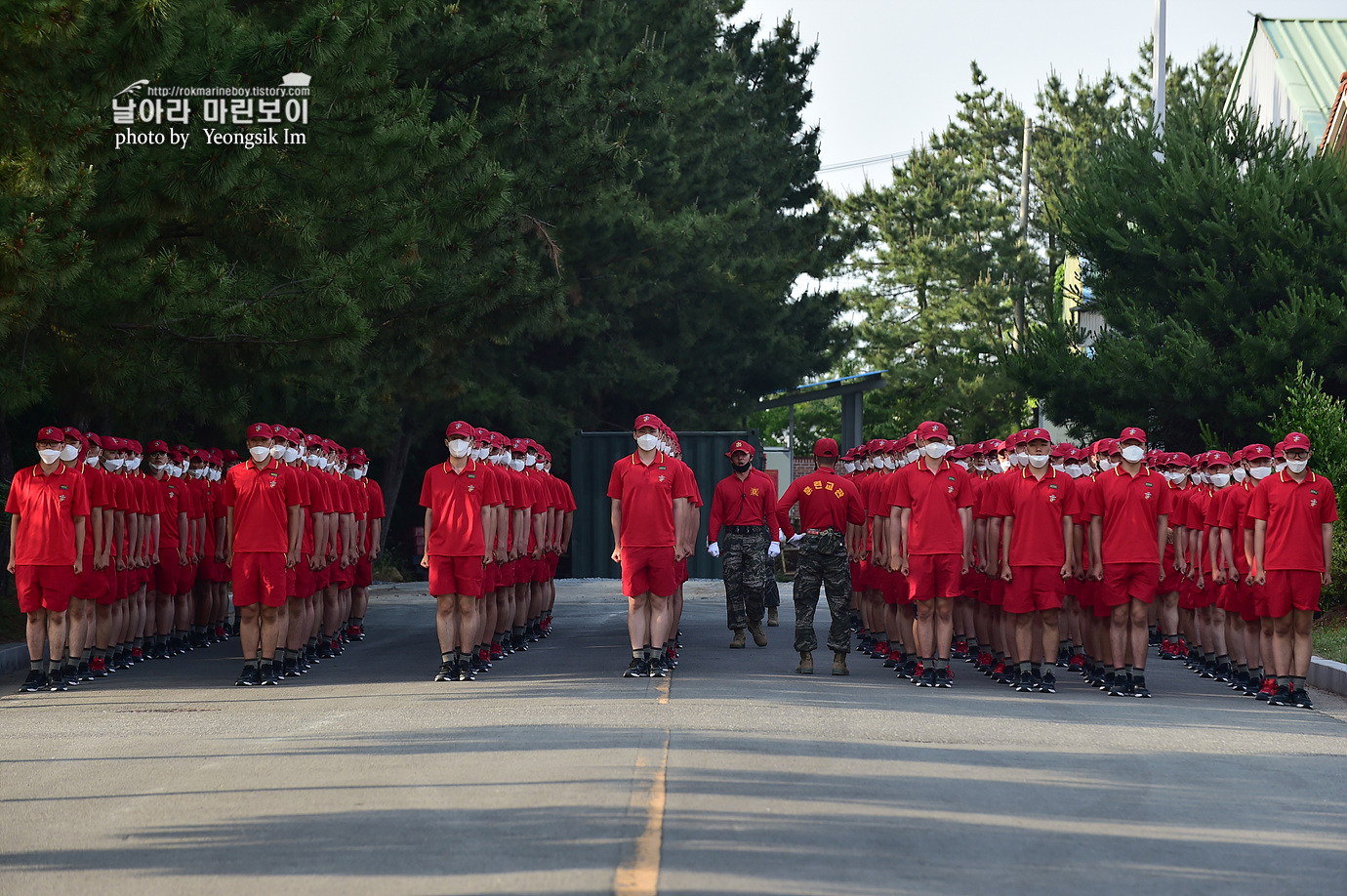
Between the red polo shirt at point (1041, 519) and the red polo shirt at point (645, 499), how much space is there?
3081mm

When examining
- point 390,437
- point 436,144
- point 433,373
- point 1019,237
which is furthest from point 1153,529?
point 1019,237

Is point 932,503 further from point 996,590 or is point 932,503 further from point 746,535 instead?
point 746,535

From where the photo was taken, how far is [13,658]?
14562 millimetres

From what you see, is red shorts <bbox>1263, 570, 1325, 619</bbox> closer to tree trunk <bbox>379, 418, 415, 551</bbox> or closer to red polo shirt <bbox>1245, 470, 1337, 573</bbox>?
red polo shirt <bbox>1245, 470, 1337, 573</bbox>

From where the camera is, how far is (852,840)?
6.65m

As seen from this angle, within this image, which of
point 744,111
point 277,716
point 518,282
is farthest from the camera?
point 744,111

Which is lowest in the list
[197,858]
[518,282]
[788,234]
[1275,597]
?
[197,858]

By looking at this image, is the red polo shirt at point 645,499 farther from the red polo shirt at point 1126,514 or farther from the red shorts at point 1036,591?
the red polo shirt at point 1126,514

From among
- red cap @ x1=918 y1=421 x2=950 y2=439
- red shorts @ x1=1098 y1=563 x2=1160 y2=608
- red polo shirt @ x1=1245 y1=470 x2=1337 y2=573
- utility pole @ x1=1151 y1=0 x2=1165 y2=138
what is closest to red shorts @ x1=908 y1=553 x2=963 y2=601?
red cap @ x1=918 y1=421 x2=950 y2=439

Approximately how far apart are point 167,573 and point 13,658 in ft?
5.62

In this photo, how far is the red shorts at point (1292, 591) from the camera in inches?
473

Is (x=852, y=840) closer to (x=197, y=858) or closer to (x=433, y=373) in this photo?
(x=197, y=858)

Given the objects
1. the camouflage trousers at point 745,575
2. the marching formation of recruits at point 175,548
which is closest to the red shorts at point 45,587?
the marching formation of recruits at point 175,548

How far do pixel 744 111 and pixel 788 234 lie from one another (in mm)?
3553
